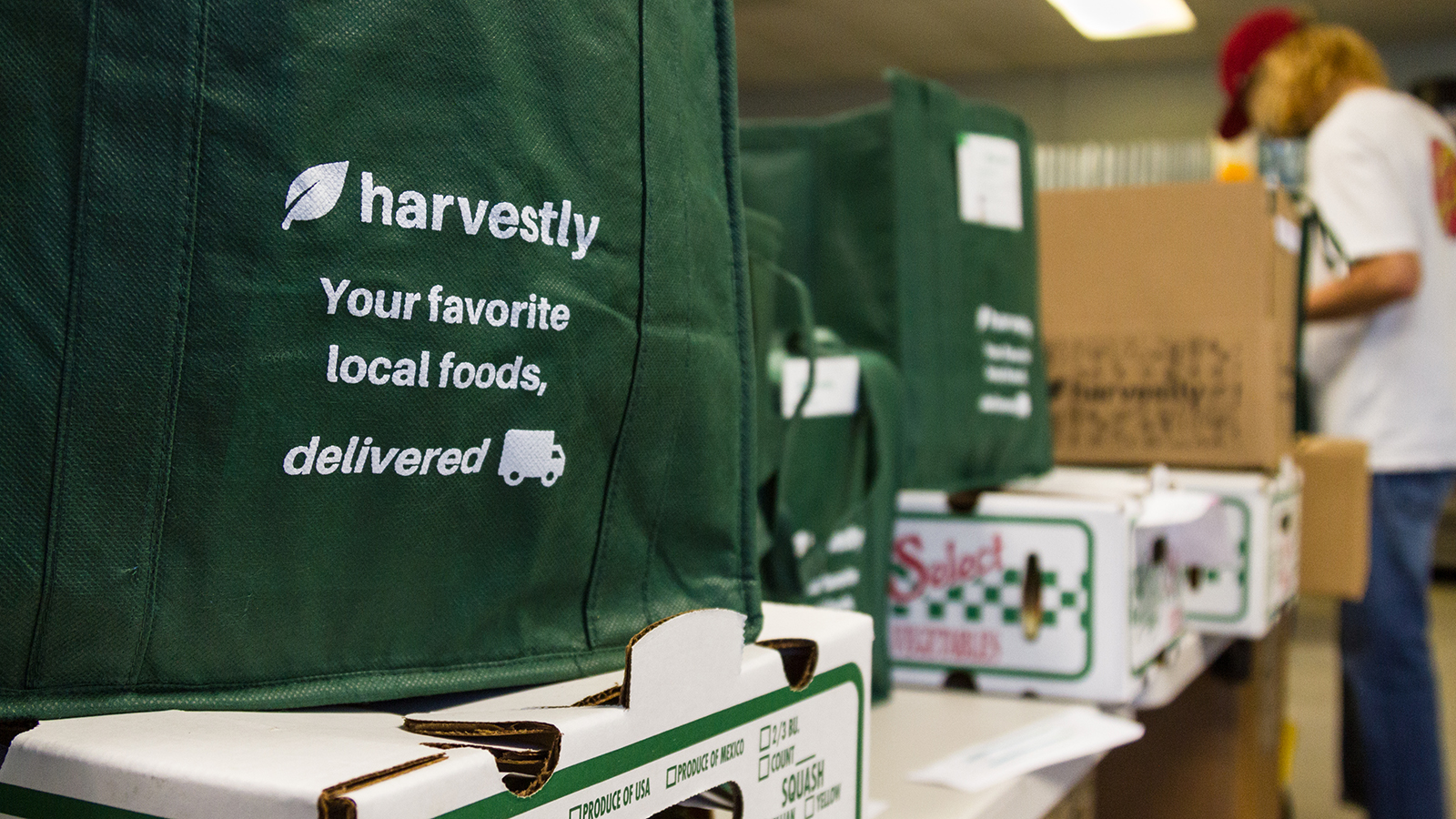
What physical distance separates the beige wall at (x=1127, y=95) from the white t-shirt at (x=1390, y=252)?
3702mm

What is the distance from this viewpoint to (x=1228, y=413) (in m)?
1.52

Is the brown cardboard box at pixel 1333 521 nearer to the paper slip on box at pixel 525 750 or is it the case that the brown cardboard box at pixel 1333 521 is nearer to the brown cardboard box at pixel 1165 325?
the brown cardboard box at pixel 1165 325

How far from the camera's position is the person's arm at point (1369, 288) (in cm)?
192

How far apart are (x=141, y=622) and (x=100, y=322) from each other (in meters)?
0.11

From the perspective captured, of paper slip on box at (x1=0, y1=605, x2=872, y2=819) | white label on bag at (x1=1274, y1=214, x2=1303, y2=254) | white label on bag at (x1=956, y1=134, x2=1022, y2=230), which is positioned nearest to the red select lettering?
white label on bag at (x1=956, y1=134, x2=1022, y2=230)

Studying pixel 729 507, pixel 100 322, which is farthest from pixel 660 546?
pixel 100 322

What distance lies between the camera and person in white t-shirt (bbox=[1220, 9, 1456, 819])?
194 centimetres

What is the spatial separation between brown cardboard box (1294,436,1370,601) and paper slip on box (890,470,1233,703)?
683 mm

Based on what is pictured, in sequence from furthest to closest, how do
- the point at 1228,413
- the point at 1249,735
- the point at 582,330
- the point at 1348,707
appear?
the point at 1348,707, the point at 1249,735, the point at 1228,413, the point at 582,330

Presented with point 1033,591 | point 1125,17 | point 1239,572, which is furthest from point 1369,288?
point 1125,17

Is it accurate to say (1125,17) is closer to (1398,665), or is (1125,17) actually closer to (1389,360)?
(1389,360)

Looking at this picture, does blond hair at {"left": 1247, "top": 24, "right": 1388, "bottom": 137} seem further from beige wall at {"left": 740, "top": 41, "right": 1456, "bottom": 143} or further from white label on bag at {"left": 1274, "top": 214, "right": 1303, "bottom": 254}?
beige wall at {"left": 740, "top": 41, "right": 1456, "bottom": 143}

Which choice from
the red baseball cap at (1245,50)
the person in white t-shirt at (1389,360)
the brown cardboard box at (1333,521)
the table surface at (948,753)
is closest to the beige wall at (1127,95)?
the red baseball cap at (1245,50)

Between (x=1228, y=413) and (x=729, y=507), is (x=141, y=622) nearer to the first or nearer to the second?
(x=729, y=507)
